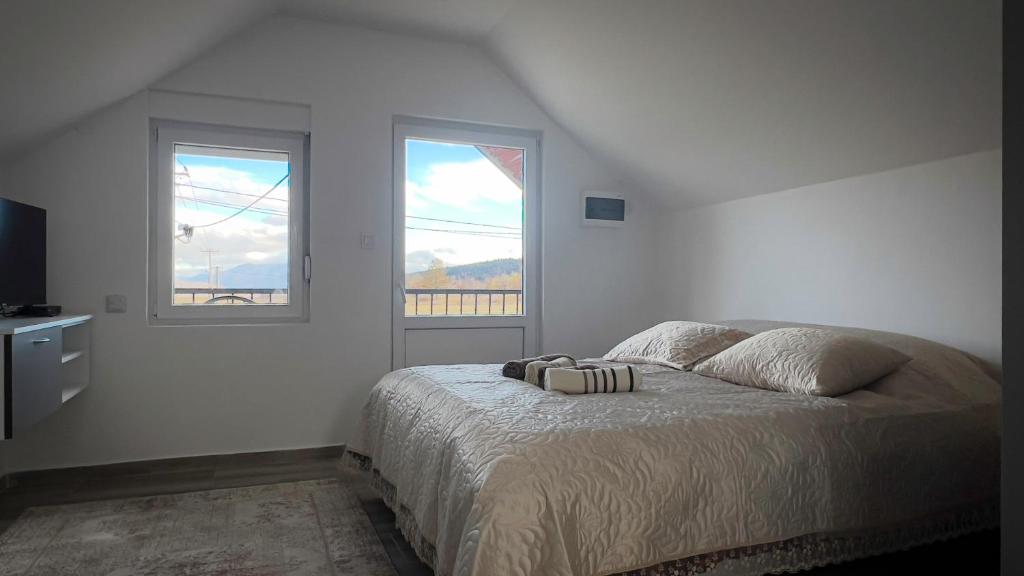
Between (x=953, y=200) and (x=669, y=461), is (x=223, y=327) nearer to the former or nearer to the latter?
(x=669, y=461)

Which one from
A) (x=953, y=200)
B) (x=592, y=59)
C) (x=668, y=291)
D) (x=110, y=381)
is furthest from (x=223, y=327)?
(x=953, y=200)

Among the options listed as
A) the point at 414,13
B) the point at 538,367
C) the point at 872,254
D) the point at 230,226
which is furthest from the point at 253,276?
the point at 872,254

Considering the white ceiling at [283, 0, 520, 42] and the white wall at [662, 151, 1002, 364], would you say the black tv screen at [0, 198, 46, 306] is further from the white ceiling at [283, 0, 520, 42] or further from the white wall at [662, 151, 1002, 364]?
the white wall at [662, 151, 1002, 364]

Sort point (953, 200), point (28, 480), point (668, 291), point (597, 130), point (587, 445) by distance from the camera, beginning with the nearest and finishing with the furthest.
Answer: point (587, 445) → point (953, 200) → point (28, 480) → point (597, 130) → point (668, 291)

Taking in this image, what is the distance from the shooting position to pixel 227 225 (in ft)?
12.0

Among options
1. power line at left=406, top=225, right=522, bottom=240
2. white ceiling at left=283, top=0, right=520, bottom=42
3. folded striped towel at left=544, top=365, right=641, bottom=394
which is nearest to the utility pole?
power line at left=406, top=225, right=522, bottom=240

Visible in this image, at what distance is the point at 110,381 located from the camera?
3.33 meters

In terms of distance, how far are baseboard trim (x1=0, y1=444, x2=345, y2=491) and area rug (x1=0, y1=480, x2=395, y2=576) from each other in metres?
0.44

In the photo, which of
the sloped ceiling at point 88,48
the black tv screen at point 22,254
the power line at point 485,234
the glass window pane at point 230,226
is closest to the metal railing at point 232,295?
the glass window pane at point 230,226

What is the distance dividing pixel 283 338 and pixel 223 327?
0.32m

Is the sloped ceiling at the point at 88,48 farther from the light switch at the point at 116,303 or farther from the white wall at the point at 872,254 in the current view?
the white wall at the point at 872,254

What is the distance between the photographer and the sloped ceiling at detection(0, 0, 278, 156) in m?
2.24

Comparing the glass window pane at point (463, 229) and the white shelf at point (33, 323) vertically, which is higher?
the glass window pane at point (463, 229)

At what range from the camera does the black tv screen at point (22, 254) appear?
8.86ft
